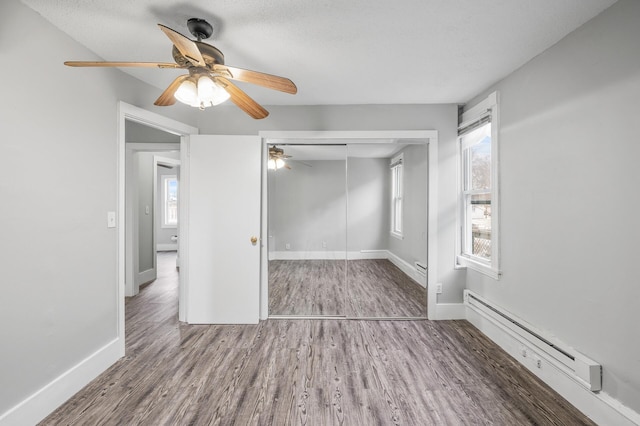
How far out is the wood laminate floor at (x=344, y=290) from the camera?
3.31 metres

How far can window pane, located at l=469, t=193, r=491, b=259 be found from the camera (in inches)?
113

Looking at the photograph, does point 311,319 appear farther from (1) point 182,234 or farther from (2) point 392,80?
(2) point 392,80

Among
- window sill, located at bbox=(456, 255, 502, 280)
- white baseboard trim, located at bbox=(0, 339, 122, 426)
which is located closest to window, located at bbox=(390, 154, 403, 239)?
window sill, located at bbox=(456, 255, 502, 280)

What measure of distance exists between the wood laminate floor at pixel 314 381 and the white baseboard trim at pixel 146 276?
1.77 metres

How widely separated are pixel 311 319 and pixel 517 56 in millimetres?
3100

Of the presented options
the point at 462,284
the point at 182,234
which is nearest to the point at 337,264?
the point at 462,284

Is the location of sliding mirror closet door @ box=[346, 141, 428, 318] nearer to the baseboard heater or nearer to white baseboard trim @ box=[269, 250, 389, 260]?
white baseboard trim @ box=[269, 250, 389, 260]

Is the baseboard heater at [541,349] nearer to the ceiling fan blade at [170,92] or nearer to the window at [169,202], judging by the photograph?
the ceiling fan blade at [170,92]

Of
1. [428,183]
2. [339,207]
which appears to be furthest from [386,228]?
[428,183]

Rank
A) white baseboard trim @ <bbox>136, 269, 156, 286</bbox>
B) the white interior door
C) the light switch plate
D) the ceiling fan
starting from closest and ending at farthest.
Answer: the ceiling fan, the light switch plate, the white interior door, white baseboard trim @ <bbox>136, 269, 156, 286</bbox>

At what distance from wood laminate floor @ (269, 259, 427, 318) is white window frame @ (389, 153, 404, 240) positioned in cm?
46

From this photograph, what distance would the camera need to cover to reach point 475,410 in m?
1.76

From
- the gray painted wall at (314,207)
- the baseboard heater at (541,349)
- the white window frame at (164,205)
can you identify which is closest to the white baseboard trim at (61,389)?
the gray painted wall at (314,207)

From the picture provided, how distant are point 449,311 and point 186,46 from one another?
3.40m
